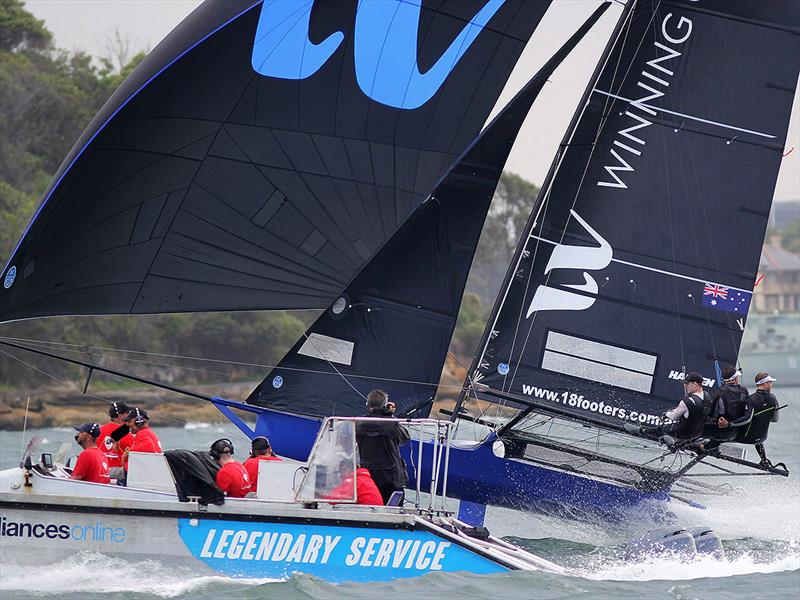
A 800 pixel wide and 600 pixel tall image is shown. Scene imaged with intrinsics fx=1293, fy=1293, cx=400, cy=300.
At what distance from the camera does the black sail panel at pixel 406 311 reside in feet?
36.3

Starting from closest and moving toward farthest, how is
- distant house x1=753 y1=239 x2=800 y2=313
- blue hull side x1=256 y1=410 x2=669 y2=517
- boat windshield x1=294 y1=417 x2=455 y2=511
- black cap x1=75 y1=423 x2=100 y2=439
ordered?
1. boat windshield x1=294 y1=417 x2=455 y2=511
2. black cap x1=75 y1=423 x2=100 y2=439
3. blue hull side x1=256 y1=410 x2=669 y2=517
4. distant house x1=753 y1=239 x2=800 y2=313

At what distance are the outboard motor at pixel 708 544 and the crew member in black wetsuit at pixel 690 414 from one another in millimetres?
932

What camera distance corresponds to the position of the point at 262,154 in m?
10.9

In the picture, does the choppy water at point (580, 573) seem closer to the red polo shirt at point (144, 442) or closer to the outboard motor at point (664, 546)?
the outboard motor at point (664, 546)

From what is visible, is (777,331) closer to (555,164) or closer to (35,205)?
(35,205)

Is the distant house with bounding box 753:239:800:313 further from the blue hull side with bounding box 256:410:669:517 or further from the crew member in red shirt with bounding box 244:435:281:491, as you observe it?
the crew member in red shirt with bounding box 244:435:281:491

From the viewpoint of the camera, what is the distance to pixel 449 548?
8.76 metres

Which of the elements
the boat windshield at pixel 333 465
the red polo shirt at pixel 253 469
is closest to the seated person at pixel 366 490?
the boat windshield at pixel 333 465

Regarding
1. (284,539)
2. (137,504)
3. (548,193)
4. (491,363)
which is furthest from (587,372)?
(137,504)

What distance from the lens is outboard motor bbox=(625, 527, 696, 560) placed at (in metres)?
10.1

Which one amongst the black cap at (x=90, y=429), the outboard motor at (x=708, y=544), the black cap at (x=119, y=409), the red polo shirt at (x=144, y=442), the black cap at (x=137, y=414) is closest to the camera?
the black cap at (x=90, y=429)

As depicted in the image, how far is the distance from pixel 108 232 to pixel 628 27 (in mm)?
4946

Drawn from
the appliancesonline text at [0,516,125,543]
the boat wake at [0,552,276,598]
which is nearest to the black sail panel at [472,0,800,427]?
the boat wake at [0,552,276,598]

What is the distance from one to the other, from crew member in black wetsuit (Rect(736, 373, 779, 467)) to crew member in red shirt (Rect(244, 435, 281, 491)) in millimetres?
4174
